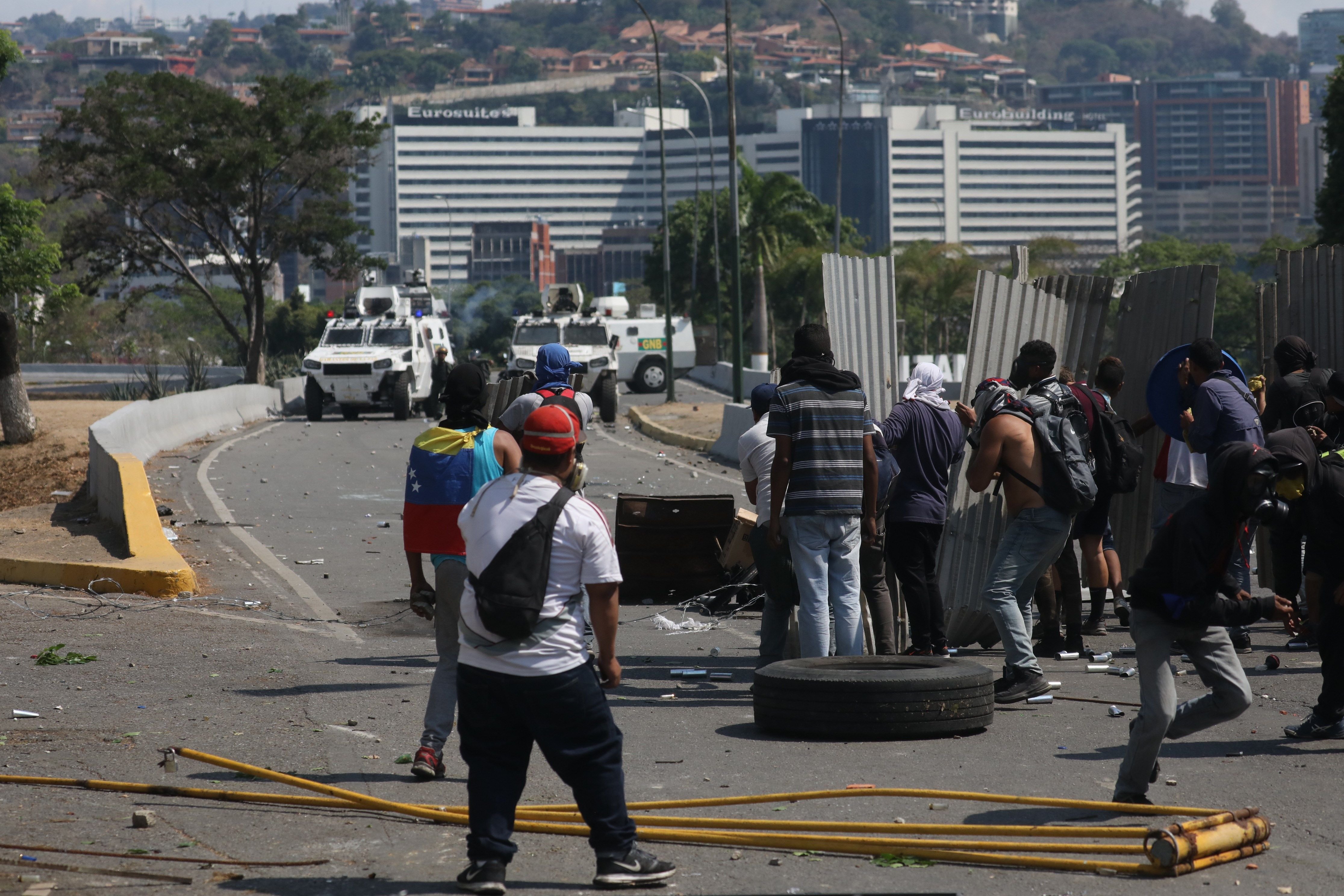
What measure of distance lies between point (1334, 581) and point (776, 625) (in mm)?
2816

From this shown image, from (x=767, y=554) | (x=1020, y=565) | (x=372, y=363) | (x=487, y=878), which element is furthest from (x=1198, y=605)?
(x=372, y=363)

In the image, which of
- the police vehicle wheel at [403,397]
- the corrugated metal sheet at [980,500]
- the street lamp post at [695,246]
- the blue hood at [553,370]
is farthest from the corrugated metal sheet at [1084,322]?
the street lamp post at [695,246]

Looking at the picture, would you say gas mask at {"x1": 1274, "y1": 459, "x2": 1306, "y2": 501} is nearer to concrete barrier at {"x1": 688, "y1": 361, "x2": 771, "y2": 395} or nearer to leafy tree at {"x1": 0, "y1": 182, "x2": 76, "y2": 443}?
leafy tree at {"x1": 0, "y1": 182, "x2": 76, "y2": 443}

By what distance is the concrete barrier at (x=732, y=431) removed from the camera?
78.3 feet

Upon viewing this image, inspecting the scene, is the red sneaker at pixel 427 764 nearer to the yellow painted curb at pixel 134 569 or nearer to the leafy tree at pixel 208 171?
the yellow painted curb at pixel 134 569

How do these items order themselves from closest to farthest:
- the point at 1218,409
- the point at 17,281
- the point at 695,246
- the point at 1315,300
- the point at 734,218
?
1. the point at 1218,409
2. the point at 1315,300
3. the point at 17,281
4. the point at 734,218
5. the point at 695,246

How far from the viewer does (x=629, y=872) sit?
4801mm

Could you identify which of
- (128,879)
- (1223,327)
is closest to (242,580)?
(128,879)

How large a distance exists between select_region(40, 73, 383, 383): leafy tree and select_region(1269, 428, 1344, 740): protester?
3990cm

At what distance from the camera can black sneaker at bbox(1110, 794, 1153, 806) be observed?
562 cm

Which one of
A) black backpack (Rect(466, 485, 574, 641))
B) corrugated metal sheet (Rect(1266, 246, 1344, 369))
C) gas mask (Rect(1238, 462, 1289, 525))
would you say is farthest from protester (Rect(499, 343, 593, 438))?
corrugated metal sheet (Rect(1266, 246, 1344, 369))

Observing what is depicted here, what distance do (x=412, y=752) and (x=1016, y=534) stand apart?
122 inches

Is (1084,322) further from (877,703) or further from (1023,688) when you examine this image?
(877,703)

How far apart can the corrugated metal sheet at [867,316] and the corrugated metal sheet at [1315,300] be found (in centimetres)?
296
